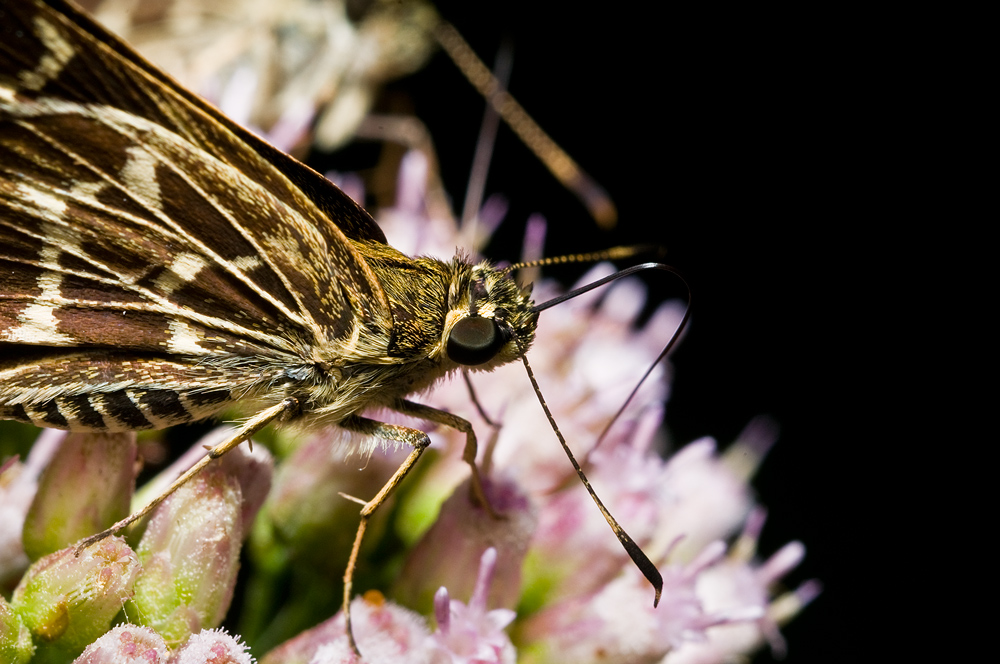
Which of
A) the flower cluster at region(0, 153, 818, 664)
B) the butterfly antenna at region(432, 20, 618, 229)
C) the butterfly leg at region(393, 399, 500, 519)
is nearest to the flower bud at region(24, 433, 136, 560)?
the flower cluster at region(0, 153, 818, 664)

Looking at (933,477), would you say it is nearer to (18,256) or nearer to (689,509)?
(689,509)

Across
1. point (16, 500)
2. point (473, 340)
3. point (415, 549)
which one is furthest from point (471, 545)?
point (16, 500)

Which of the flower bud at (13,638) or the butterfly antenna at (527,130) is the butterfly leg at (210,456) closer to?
the flower bud at (13,638)

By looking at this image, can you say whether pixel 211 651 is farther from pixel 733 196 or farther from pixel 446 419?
pixel 733 196

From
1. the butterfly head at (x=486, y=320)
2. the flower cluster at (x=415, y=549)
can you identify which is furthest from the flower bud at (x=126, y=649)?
the butterfly head at (x=486, y=320)

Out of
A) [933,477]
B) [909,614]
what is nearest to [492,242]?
[933,477]

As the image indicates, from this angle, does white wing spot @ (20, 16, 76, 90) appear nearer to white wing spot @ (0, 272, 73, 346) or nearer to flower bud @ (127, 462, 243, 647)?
white wing spot @ (0, 272, 73, 346)
